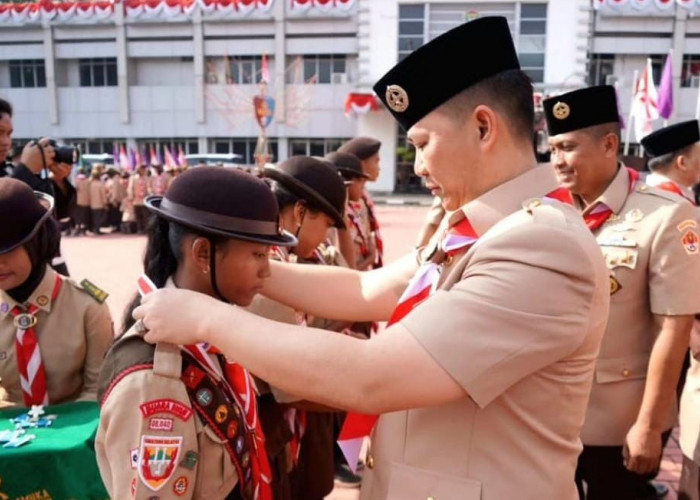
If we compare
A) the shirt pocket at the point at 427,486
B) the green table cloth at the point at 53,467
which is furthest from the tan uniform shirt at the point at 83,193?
the shirt pocket at the point at 427,486

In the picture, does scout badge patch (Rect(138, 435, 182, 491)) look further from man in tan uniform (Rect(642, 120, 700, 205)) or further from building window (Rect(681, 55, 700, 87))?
building window (Rect(681, 55, 700, 87))

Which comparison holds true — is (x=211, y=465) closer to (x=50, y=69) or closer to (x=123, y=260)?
(x=123, y=260)

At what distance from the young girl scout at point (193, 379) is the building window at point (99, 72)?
31692 mm

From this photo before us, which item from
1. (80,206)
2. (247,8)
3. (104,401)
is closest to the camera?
(104,401)

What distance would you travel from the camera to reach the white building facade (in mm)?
25484

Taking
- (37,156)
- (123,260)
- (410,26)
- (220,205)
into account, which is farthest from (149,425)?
(410,26)

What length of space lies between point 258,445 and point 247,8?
2911cm

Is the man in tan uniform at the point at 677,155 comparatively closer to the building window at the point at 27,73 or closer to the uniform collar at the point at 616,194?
the uniform collar at the point at 616,194

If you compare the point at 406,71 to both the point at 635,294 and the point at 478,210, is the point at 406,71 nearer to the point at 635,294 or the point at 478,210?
the point at 478,210

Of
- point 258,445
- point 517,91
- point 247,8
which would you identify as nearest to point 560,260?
point 517,91

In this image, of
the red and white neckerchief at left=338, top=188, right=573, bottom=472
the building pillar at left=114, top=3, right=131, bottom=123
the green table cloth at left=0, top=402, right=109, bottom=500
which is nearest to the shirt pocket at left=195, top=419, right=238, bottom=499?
the red and white neckerchief at left=338, top=188, right=573, bottom=472

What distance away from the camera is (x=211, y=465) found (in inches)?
60.7

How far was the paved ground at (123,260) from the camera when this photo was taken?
387 centimetres

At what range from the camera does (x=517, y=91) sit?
136 cm
